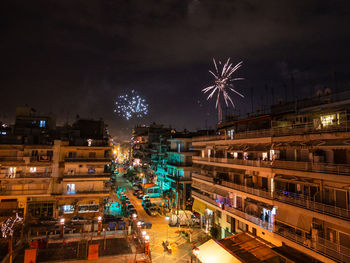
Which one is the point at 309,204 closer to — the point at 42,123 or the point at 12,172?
the point at 12,172

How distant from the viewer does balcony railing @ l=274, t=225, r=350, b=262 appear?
1320cm

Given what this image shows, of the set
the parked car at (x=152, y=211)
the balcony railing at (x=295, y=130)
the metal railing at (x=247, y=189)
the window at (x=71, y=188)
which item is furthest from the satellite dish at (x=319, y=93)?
the window at (x=71, y=188)

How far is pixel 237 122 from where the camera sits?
27422mm

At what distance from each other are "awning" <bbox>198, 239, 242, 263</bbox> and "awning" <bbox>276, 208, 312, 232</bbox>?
5.07m

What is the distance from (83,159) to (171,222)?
17660 mm

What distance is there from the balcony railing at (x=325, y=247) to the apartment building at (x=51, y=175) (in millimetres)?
28173

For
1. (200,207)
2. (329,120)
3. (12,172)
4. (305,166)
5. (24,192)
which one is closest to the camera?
(305,166)

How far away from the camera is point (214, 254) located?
18953 mm

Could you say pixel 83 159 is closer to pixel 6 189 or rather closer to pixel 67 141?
pixel 67 141

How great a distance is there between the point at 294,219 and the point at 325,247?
112 inches

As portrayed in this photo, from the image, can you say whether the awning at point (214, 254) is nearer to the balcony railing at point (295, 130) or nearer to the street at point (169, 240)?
the street at point (169, 240)

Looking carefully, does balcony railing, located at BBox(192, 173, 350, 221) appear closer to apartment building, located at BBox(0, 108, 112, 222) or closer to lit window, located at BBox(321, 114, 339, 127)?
lit window, located at BBox(321, 114, 339, 127)

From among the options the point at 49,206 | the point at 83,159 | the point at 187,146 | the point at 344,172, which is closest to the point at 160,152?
the point at 187,146

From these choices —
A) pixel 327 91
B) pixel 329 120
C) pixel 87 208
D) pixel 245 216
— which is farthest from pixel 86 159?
pixel 327 91
